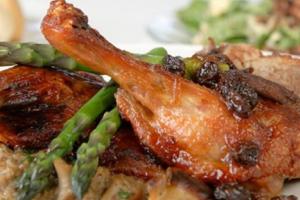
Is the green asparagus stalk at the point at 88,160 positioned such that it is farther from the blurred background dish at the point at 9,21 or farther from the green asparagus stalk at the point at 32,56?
the blurred background dish at the point at 9,21

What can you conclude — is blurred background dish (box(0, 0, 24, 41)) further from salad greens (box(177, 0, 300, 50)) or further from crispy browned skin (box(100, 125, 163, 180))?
crispy browned skin (box(100, 125, 163, 180))

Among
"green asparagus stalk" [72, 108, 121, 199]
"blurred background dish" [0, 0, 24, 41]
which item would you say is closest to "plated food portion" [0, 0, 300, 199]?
"green asparagus stalk" [72, 108, 121, 199]

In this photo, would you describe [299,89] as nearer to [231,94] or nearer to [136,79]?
[231,94]

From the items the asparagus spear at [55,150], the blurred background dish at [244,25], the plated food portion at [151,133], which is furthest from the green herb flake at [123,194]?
the blurred background dish at [244,25]

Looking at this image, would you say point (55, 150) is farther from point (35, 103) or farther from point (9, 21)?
point (9, 21)

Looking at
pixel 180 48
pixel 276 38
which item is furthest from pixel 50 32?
pixel 276 38

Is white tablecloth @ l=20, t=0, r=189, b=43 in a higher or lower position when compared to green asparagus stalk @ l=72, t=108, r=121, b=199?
lower

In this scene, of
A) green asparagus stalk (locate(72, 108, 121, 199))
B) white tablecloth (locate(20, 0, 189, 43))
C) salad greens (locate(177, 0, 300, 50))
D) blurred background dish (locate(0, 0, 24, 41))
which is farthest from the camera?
white tablecloth (locate(20, 0, 189, 43))

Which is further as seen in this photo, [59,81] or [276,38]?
[276,38]
